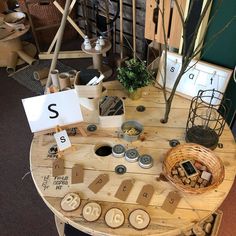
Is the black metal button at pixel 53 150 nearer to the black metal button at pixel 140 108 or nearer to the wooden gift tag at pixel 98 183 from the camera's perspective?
the wooden gift tag at pixel 98 183

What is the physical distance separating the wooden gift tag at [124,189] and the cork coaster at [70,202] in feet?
0.44

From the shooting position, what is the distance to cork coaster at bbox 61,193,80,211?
2.88ft

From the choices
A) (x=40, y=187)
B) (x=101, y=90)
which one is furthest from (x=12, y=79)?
(x=40, y=187)

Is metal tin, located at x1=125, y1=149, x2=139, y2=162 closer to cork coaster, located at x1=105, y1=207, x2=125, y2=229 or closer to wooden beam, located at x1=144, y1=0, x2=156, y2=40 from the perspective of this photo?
cork coaster, located at x1=105, y1=207, x2=125, y2=229

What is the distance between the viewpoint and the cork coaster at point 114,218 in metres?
0.83

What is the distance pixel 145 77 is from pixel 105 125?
286mm

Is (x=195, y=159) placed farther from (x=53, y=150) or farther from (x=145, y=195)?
(x=53, y=150)

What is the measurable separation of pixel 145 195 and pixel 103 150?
275 mm

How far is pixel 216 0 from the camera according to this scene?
1153 millimetres

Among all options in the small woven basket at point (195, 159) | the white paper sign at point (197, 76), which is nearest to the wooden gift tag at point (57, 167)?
the small woven basket at point (195, 159)

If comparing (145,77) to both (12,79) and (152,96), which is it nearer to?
(152,96)

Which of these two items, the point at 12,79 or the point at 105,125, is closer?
the point at 105,125

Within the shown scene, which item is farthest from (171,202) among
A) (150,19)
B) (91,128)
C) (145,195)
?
(150,19)

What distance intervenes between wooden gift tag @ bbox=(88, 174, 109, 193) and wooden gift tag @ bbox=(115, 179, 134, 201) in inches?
2.4
